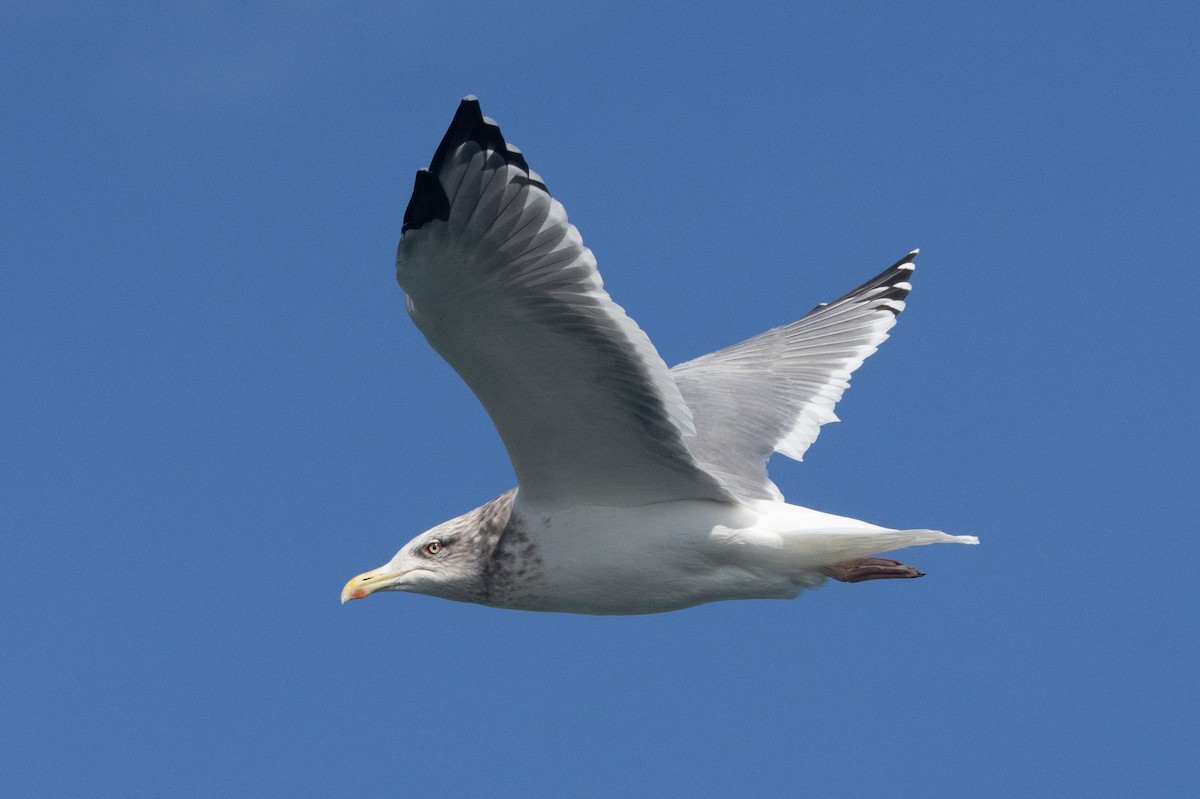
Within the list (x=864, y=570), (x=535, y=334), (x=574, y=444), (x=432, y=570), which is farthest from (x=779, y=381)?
(x=535, y=334)

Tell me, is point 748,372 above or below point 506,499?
above

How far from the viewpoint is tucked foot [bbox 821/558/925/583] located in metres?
7.51

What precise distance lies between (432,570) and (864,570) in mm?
2123

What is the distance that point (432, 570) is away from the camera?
26.1 feet

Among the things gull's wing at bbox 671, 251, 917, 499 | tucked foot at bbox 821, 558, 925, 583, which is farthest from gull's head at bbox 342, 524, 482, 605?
tucked foot at bbox 821, 558, 925, 583

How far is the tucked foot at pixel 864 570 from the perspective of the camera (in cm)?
751

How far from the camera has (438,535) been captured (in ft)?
26.2

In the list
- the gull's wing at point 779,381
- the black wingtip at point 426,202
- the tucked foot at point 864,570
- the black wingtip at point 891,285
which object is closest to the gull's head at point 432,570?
the gull's wing at point 779,381

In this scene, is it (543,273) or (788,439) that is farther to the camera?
(788,439)

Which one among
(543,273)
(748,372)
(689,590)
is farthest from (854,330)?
(543,273)

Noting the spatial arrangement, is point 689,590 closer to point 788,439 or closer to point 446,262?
point 788,439

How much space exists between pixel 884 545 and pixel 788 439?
1563 mm

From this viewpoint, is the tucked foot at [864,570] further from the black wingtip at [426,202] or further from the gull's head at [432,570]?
the black wingtip at [426,202]

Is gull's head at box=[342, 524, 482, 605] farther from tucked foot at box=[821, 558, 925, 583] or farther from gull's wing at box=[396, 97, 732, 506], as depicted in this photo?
tucked foot at box=[821, 558, 925, 583]
